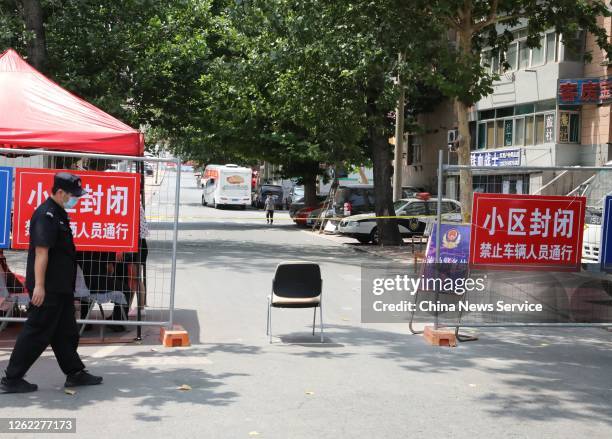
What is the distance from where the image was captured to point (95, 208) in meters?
8.45

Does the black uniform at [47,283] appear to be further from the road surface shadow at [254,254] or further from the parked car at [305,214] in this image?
the parked car at [305,214]

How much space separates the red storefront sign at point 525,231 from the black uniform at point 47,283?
4629 mm

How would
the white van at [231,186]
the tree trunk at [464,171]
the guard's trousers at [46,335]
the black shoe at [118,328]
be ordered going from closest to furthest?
the guard's trousers at [46,335]
the black shoe at [118,328]
the tree trunk at [464,171]
the white van at [231,186]

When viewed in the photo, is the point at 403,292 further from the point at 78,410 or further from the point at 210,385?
the point at 78,410

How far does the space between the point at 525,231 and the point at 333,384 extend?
3247 mm

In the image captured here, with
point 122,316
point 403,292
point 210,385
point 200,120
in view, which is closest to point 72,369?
point 210,385

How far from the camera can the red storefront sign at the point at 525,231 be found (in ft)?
29.1

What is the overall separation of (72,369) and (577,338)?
646 centimetres

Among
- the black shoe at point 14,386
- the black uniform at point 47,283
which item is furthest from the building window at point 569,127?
the black shoe at point 14,386

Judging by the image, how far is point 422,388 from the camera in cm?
707

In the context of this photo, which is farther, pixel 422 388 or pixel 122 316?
pixel 122 316

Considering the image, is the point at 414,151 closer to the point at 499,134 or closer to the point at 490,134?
the point at 490,134

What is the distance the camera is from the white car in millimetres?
25172

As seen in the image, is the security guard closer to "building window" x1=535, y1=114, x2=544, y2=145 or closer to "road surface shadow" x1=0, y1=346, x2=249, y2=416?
"road surface shadow" x1=0, y1=346, x2=249, y2=416
